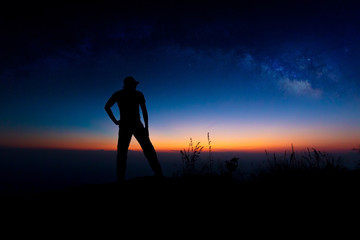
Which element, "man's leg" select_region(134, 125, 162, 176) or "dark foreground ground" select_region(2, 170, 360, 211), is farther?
"man's leg" select_region(134, 125, 162, 176)

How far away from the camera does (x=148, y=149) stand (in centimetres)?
398

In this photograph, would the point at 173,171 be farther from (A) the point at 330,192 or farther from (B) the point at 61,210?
(A) the point at 330,192

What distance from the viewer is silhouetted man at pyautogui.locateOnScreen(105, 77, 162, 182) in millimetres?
3928

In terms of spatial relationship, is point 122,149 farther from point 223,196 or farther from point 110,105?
point 223,196

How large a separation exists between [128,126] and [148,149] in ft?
2.41

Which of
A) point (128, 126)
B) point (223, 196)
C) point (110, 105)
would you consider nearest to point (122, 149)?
point (128, 126)

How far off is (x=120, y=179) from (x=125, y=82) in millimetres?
2365

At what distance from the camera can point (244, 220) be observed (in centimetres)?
187

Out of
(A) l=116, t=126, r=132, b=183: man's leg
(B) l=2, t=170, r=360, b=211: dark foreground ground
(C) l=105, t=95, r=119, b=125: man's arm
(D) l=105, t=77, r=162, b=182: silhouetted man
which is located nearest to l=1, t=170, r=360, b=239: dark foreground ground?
(B) l=2, t=170, r=360, b=211: dark foreground ground

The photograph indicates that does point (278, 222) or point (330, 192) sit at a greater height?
point (330, 192)

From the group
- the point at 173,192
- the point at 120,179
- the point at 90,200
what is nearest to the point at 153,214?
the point at 173,192

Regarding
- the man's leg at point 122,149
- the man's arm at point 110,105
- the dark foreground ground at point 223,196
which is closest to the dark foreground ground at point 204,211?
the dark foreground ground at point 223,196

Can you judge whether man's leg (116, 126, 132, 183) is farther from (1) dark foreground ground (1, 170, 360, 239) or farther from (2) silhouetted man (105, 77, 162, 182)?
(1) dark foreground ground (1, 170, 360, 239)

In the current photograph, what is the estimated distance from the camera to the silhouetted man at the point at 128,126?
393 cm
